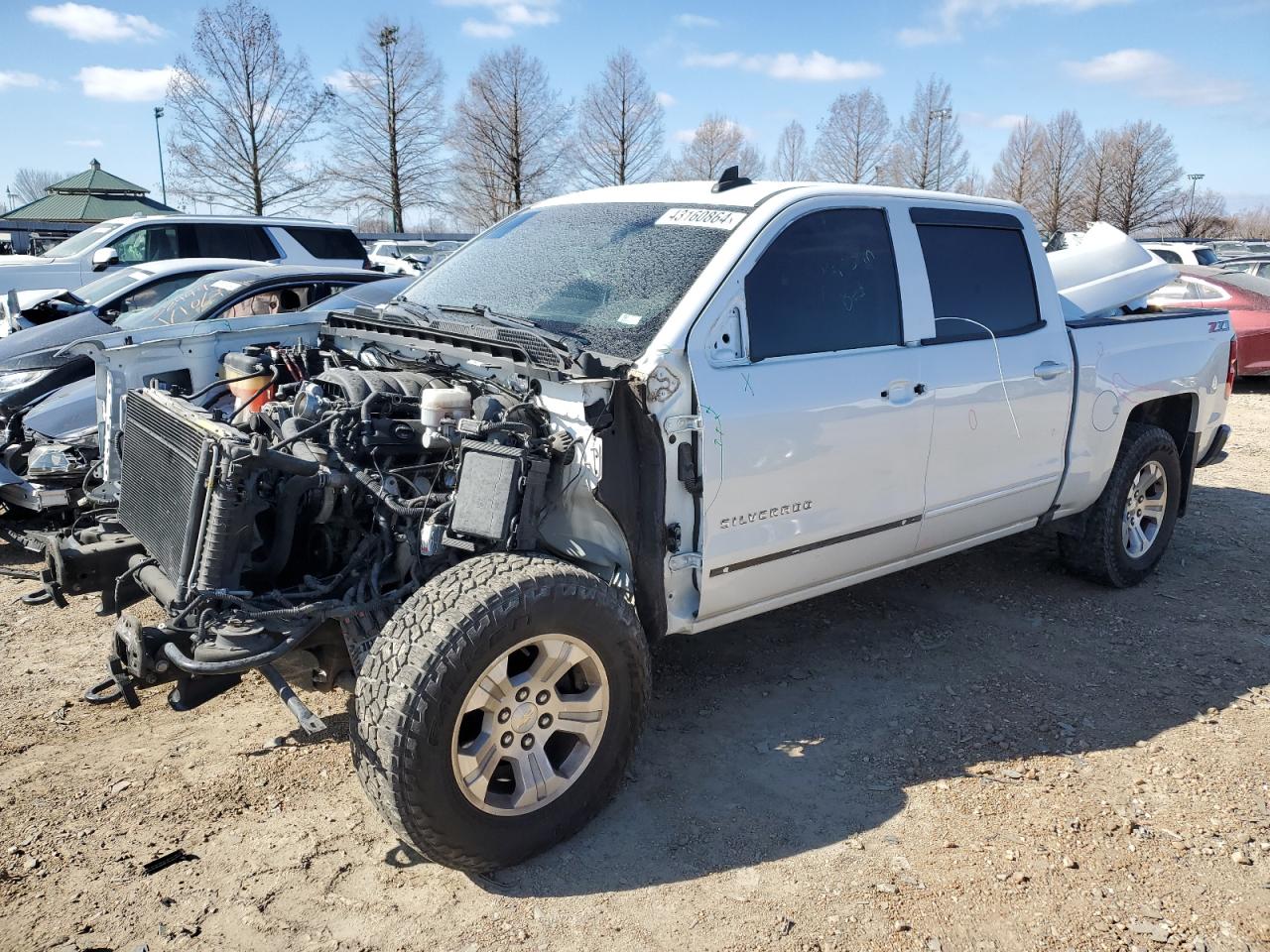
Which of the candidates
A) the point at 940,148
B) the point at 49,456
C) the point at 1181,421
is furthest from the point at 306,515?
the point at 940,148

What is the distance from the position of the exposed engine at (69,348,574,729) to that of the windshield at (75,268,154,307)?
645 cm

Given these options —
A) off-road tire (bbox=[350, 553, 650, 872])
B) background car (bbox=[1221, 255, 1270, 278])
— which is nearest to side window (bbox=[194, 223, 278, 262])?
off-road tire (bbox=[350, 553, 650, 872])

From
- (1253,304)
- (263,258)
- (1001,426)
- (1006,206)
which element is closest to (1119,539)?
(1001,426)

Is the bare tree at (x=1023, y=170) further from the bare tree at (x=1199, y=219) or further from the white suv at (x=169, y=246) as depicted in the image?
the white suv at (x=169, y=246)

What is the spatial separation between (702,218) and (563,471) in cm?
124

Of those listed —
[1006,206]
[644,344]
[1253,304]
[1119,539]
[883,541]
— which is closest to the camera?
[644,344]

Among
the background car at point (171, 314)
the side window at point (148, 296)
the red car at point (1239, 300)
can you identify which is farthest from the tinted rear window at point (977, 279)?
the red car at point (1239, 300)

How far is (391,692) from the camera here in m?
2.83

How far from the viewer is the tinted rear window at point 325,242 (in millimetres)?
13648

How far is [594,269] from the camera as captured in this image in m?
3.88

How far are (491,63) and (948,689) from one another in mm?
34950

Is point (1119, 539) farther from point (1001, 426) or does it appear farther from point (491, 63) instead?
point (491, 63)

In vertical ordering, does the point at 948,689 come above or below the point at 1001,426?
below

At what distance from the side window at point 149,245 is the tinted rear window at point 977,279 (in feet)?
38.0
